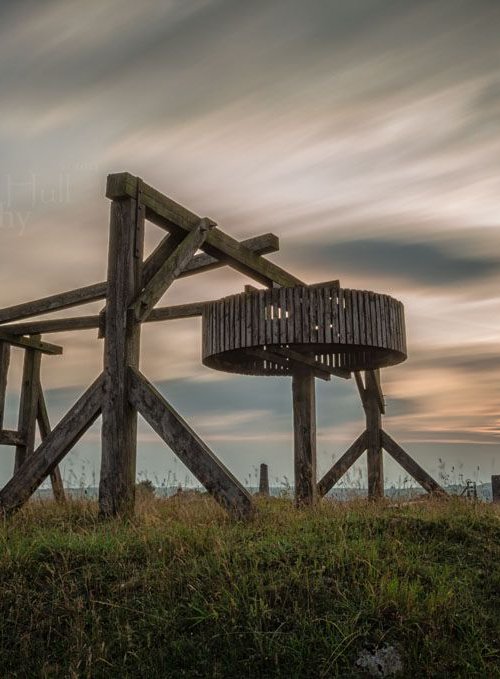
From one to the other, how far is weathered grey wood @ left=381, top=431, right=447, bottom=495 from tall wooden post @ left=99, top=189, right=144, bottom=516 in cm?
725

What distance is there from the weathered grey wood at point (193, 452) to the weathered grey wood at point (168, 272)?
93cm

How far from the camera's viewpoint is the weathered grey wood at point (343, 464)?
504 inches

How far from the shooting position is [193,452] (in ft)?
21.8

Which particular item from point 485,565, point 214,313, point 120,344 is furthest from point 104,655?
point 214,313

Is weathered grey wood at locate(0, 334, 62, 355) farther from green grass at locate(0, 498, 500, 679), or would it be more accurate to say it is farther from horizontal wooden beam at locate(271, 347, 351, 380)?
green grass at locate(0, 498, 500, 679)

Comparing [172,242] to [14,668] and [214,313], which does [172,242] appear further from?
[14,668]

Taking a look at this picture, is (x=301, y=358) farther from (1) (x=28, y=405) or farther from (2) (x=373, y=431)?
(1) (x=28, y=405)

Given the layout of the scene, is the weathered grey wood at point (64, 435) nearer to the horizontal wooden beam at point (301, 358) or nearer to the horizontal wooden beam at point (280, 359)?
the horizontal wooden beam at point (280, 359)

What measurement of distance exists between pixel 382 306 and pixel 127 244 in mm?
3692

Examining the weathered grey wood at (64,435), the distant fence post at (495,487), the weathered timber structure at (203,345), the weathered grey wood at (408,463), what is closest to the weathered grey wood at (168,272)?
the weathered timber structure at (203,345)

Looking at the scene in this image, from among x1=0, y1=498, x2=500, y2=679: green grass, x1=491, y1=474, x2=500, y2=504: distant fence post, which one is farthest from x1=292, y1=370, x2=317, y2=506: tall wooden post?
x1=491, y1=474, x2=500, y2=504: distant fence post

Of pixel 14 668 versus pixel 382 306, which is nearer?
pixel 14 668

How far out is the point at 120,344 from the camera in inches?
→ 285

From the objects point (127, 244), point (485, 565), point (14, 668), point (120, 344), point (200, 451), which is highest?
point (127, 244)
